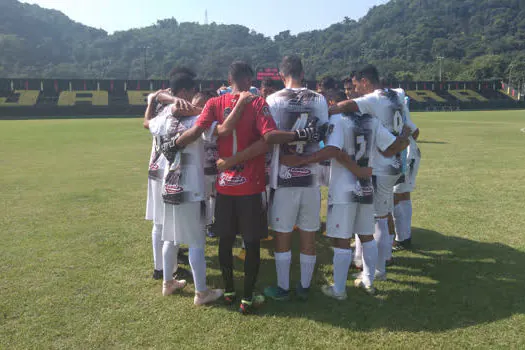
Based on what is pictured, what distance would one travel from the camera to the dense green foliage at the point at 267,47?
12069 centimetres

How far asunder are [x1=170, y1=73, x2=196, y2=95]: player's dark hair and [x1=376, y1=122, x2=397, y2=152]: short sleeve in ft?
6.76

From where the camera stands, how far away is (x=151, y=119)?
447cm

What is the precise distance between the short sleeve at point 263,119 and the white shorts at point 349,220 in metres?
1.14

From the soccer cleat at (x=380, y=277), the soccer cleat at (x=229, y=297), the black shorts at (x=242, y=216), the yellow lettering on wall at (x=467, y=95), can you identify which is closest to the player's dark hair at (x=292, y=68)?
the black shorts at (x=242, y=216)

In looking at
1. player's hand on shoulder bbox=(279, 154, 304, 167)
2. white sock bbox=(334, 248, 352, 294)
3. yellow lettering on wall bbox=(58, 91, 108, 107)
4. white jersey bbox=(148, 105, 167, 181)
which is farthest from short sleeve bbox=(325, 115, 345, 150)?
yellow lettering on wall bbox=(58, 91, 108, 107)

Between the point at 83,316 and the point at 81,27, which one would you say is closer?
the point at 83,316

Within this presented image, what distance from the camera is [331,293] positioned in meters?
4.23

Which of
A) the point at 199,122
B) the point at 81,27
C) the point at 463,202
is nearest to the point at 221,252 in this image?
the point at 199,122

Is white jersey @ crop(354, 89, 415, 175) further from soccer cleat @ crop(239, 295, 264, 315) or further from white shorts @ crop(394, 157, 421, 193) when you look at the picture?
soccer cleat @ crop(239, 295, 264, 315)

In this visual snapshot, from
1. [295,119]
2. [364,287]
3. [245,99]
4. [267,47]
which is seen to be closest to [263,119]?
[245,99]

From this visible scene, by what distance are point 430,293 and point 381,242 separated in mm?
751

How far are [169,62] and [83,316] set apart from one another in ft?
477

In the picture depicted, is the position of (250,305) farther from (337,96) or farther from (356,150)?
(337,96)

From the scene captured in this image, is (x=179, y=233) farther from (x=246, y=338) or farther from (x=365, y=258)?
(x=365, y=258)
